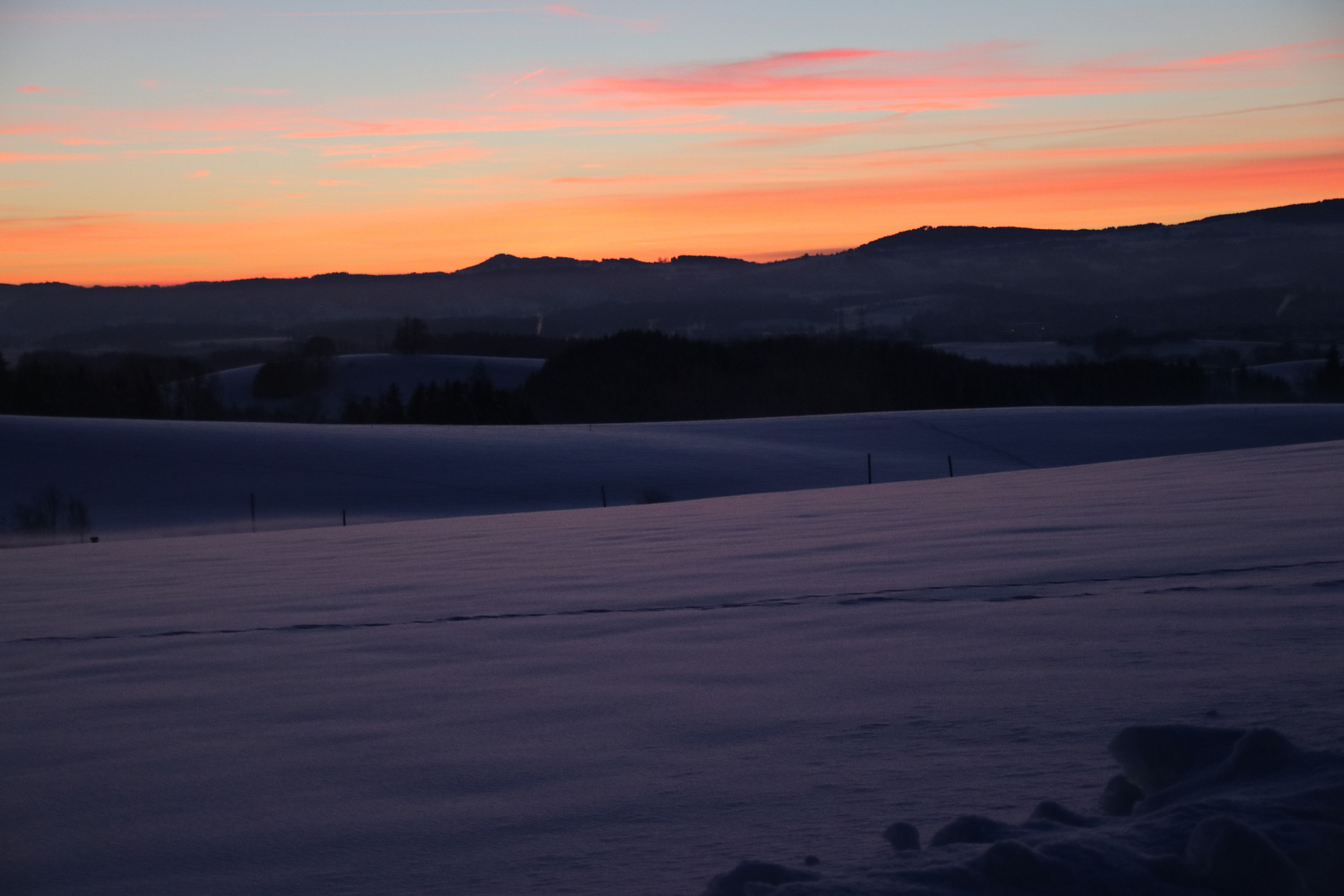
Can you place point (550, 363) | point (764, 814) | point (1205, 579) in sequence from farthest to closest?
point (550, 363), point (1205, 579), point (764, 814)

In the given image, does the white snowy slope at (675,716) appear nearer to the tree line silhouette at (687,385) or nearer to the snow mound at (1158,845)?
the snow mound at (1158,845)

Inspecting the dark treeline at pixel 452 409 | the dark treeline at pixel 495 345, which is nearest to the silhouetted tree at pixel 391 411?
the dark treeline at pixel 452 409

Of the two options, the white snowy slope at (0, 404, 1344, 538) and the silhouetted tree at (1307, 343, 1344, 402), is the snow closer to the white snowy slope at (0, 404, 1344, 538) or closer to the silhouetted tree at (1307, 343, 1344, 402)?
the silhouetted tree at (1307, 343, 1344, 402)

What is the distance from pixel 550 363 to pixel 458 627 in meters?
114

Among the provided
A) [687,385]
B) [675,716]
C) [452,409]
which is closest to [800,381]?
[687,385]

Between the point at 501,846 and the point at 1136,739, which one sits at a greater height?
the point at 1136,739

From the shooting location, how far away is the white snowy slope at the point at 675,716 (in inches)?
65.1

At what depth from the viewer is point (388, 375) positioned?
388 feet

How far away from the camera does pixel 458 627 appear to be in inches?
157

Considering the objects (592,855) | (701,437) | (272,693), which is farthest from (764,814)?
(701,437)

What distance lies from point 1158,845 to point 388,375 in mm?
121039

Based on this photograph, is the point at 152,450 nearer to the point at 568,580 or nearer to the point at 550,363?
the point at 568,580

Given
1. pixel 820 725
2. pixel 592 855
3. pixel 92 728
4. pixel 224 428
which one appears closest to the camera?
pixel 592 855

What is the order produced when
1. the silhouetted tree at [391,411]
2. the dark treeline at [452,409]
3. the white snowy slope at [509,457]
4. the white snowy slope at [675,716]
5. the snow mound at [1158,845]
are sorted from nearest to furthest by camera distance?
the snow mound at [1158,845] → the white snowy slope at [675,716] → the white snowy slope at [509,457] → the dark treeline at [452,409] → the silhouetted tree at [391,411]
